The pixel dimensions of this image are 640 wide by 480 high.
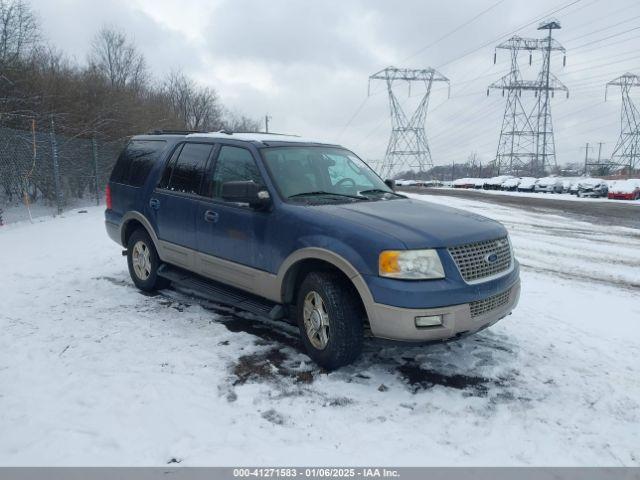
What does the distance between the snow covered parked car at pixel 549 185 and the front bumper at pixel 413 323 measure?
1700 inches

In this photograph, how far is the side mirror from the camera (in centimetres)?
402

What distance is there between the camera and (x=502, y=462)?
2754 mm

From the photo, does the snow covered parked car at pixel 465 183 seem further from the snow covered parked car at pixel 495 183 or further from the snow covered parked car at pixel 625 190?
the snow covered parked car at pixel 625 190

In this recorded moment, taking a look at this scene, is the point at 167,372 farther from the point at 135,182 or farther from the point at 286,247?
the point at 135,182

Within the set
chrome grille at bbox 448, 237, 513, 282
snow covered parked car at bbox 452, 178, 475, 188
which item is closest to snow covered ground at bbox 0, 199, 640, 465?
chrome grille at bbox 448, 237, 513, 282

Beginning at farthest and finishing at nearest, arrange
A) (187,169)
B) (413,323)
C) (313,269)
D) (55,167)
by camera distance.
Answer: (55,167)
(187,169)
(313,269)
(413,323)

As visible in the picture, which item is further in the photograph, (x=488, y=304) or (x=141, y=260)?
(x=141, y=260)

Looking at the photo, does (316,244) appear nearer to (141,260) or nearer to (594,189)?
(141,260)

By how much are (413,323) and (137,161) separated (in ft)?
14.5

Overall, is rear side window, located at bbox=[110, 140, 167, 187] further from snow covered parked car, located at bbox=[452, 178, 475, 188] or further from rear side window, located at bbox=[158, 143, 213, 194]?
snow covered parked car, located at bbox=[452, 178, 475, 188]

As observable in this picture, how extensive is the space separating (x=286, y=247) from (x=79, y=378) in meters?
1.93

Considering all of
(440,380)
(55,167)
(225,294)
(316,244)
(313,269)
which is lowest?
(440,380)

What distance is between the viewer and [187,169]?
5.29 metres

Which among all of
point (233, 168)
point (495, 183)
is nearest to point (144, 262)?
point (233, 168)
